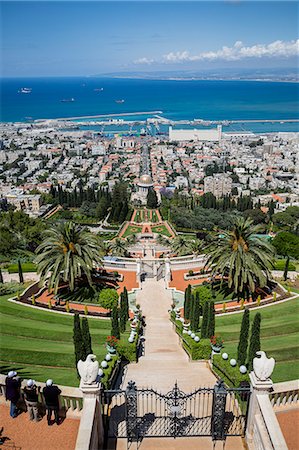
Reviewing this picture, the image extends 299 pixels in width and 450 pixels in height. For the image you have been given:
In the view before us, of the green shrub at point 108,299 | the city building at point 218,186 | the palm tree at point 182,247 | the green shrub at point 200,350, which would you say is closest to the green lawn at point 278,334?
the green shrub at point 200,350

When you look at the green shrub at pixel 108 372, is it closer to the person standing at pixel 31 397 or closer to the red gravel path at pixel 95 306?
the person standing at pixel 31 397

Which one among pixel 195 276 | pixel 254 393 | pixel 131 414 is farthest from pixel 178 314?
pixel 254 393

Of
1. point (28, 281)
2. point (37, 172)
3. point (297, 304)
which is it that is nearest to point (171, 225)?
point (28, 281)

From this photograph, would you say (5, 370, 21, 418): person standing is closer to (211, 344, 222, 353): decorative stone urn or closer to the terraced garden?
(211, 344, 222, 353): decorative stone urn

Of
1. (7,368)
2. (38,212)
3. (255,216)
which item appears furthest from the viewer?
(38,212)

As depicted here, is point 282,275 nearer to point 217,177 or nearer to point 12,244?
point 12,244
